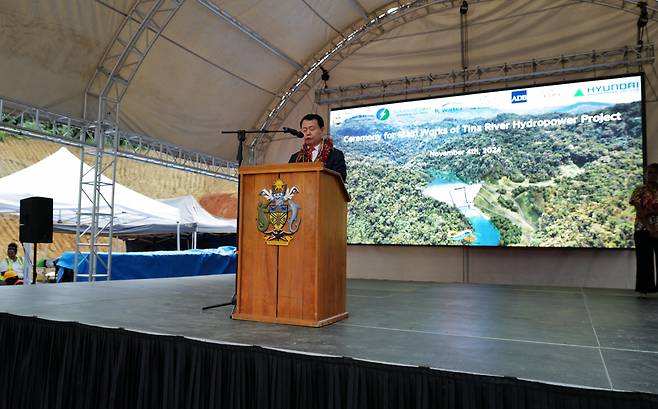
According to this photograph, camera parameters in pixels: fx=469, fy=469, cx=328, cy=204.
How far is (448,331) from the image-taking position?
94.1 inches

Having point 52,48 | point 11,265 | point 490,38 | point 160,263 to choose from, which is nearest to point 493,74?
point 490,38

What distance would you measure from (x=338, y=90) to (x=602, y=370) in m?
7.62

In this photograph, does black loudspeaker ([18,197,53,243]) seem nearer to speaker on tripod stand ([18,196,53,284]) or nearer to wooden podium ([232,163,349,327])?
speaker on tripod stand ([18,196,53,284])

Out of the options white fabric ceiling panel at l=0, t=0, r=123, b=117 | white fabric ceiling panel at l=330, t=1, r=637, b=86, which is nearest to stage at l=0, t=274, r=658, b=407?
white fabric ceiling panel at l=0, t=0, r=123, b=117

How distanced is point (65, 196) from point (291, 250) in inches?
331

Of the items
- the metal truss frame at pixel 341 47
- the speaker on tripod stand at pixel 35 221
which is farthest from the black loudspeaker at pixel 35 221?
the metal truss frame at pixel 341 47

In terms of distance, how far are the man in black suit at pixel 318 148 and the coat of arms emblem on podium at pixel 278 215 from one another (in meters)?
0.46

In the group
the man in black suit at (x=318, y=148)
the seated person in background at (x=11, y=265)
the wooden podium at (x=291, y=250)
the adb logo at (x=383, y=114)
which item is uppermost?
the adb logo at (x=383, y=114)

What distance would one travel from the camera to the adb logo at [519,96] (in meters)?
6.96

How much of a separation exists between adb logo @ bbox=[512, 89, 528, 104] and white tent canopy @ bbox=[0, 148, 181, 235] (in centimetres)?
717

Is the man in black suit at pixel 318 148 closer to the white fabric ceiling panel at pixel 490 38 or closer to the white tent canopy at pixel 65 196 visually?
the white fabric ceiling panel at pixel 490 38

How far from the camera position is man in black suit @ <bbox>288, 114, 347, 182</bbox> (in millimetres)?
2881

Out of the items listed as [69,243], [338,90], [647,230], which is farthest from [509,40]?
[69,243]

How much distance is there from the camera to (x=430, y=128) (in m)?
7.50
